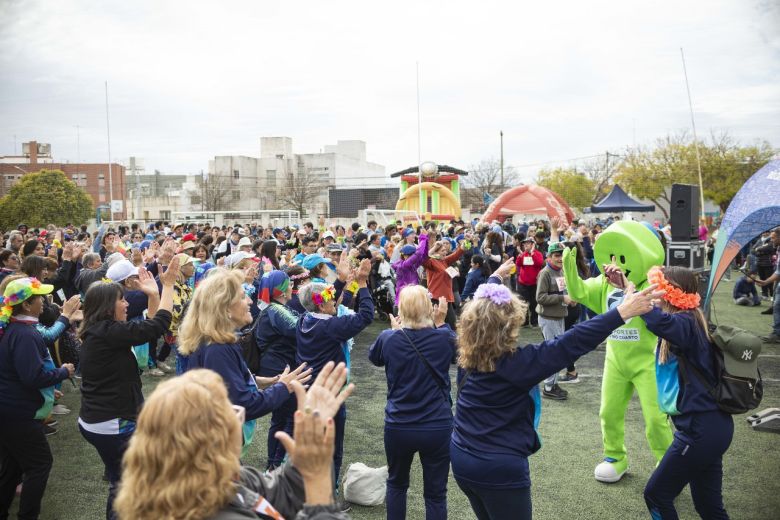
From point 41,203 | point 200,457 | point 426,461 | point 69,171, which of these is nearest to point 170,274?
point 426,461

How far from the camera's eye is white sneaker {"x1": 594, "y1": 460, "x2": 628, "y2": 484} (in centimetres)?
516

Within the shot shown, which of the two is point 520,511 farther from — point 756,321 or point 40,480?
point 756,321

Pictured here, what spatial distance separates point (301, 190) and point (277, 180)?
6.09m

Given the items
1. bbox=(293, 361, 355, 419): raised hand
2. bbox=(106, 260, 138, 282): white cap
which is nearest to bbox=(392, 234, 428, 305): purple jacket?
bbox=(106, 260, 138, 282): white cap

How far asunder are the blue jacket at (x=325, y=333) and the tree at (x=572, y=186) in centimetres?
4943

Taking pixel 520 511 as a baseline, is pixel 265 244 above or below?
above

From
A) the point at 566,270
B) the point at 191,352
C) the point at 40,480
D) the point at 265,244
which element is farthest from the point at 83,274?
the point at 566,270

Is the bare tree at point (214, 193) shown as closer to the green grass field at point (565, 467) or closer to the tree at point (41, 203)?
the tree at point (41, 203)

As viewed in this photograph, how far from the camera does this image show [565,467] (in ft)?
18.0

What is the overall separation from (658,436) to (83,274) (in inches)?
268

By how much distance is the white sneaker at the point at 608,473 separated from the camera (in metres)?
5.16

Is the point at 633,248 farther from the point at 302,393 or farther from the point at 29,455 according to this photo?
the point at 29,455

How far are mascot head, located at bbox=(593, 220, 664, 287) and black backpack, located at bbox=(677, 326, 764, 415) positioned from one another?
1494mm

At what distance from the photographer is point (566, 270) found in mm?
5207
